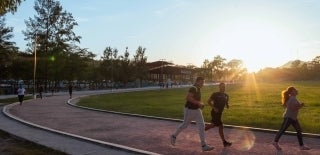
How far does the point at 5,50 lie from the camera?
52.3 m

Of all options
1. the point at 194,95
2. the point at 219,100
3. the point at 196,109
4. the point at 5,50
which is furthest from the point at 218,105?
the point at 5,50

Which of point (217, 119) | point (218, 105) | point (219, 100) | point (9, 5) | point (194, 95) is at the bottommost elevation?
point (217, 119)

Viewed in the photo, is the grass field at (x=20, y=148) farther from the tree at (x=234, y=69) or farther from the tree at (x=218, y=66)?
the tree at (x=234, y=69)

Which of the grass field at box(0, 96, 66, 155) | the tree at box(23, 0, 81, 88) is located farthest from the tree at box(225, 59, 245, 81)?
the grass field at box(0, 96, 66, 155)

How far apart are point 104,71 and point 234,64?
364 feet

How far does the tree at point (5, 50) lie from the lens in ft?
171

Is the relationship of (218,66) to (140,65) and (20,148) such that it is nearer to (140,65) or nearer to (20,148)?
(140,65)

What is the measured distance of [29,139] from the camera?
12336mm

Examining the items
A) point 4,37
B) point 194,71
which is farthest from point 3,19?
point 194,71

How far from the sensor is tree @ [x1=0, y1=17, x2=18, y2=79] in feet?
171

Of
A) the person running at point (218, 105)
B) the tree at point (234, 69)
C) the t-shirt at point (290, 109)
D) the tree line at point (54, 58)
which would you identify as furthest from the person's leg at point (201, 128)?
the tree at point (234, 69)

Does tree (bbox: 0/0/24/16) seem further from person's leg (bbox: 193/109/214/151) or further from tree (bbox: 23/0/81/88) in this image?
tree (bbox: 23/0/81/88)

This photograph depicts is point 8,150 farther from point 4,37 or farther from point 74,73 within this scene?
point 74,73

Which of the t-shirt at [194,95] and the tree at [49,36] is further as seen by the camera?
the tree at [49,36]
